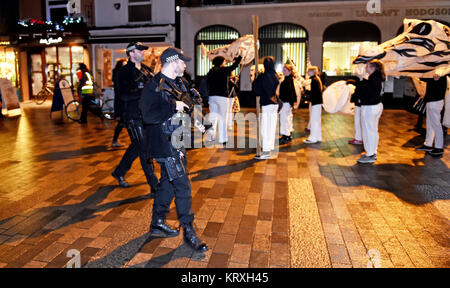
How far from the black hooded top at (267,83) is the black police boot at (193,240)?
14.7 ft

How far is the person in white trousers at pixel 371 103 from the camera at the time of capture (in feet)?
23.8

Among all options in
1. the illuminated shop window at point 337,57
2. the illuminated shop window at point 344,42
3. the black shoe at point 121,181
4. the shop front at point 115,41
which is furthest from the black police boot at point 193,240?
the shop front at point 115,41

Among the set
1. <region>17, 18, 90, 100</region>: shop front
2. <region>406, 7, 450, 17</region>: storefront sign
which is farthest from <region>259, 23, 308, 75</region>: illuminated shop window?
<region>17, 18, 90, 100</region>: shop front

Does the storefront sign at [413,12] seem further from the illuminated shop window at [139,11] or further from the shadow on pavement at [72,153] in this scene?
the shadow on pavement at [72,153]

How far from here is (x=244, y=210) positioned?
495 centimetres

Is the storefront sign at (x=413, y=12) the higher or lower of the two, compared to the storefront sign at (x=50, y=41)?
higher

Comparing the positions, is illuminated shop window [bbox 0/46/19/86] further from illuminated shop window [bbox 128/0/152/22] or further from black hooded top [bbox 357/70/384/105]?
black hooded top [bbox 357/70/384/105]

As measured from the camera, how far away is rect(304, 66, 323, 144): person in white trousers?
9.51 m

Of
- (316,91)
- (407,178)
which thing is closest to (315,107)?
(316,91)

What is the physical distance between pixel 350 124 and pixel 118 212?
976 cm

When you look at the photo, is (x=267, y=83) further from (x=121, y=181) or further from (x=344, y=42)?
(x=344, y=42)

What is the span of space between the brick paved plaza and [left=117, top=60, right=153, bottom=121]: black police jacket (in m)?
1.25
